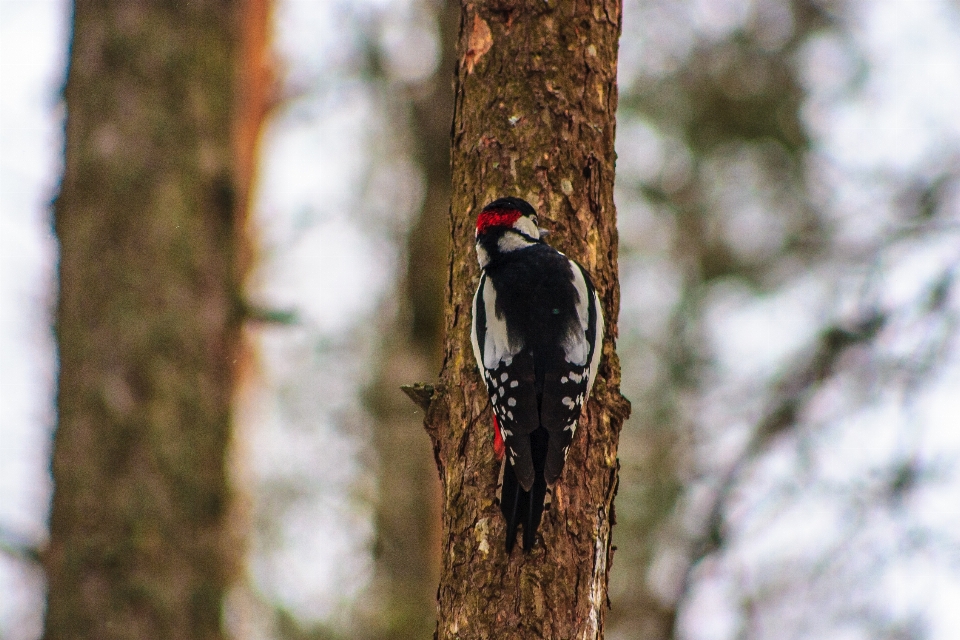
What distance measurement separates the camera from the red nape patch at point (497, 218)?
286cm

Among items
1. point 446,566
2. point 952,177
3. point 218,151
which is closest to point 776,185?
point 952,177

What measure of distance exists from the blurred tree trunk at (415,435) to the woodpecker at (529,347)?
2.64 meters

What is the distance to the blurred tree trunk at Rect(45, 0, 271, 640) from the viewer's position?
3.75 meters

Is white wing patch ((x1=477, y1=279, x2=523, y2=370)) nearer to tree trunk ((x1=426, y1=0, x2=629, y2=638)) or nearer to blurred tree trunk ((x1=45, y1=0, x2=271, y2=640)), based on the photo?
tree trunk ((x1=426, y1=0, x2=629, y2=638))

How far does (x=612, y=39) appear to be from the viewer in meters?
3.20

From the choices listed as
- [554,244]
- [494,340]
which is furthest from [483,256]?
[494,340]

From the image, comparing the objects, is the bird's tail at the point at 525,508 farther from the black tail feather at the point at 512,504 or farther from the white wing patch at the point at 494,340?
the white wing patch at the point at 494,340

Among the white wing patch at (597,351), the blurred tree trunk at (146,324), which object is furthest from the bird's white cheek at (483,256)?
the blurred tree trunk at (146,324)

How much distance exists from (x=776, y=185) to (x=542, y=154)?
5.47 metres

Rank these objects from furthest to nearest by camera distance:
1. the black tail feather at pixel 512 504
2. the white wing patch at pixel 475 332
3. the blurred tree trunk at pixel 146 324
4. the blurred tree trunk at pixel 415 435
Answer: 1. the blurred tree trunk at pixel 415 435
2. the blurred tree trunk at pixel 146 324
3. the white wing patch at pixel 475 332
4. the black tail feather at pixel 512 504

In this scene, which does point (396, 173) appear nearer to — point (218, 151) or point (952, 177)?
point (218, 151)

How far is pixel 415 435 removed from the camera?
5.98m

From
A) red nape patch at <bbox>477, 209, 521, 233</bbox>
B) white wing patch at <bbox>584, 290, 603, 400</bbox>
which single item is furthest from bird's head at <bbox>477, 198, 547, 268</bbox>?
white wing patch at <bbox>584, 290, 603, 400</bbox>

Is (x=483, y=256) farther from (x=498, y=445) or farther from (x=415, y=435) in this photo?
(x=415, y=435)
